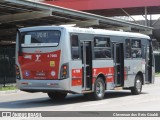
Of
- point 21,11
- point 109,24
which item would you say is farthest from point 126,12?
point 21,11

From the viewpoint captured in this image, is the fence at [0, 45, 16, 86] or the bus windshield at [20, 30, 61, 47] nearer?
the bus windshield at [20, 30, 61, 47]

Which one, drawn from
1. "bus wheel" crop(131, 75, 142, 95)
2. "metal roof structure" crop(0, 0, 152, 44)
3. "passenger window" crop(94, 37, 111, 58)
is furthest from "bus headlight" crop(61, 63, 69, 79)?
"metal roof structure" crop(0, 0, 152, 44)

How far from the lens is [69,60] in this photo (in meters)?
16.5

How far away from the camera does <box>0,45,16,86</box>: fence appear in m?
27.1

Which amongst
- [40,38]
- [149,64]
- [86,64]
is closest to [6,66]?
[149,64]

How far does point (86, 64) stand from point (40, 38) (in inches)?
82.1

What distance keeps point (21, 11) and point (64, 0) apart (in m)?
27.7

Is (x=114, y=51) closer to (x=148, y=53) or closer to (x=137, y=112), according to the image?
(x=148, y=53)

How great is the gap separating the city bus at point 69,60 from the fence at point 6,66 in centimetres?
906

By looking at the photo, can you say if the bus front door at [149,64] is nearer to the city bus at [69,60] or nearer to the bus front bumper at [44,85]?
the city bus at [69,60]

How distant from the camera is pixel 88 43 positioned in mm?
17859

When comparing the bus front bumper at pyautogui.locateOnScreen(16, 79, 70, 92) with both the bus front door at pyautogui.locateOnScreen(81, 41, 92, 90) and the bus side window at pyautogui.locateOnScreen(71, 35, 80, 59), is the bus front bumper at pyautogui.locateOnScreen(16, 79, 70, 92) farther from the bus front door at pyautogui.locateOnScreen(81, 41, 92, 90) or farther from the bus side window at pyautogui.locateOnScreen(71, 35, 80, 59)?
the bus front door at pyautogui.locateOnScreen(81, 41, 92, 90)

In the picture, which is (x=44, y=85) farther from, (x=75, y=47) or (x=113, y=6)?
(x=113, y=6)

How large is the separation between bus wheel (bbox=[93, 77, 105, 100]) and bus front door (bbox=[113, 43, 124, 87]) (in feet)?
4.27
